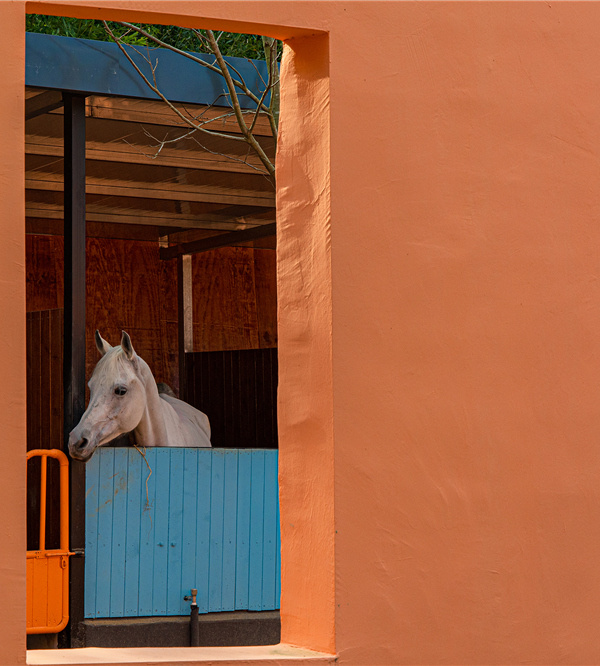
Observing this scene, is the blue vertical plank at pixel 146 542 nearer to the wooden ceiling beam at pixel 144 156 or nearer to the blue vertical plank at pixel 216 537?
the blue vertical plank at pixel 216 537

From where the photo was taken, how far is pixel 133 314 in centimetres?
1112

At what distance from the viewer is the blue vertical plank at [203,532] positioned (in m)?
6.73

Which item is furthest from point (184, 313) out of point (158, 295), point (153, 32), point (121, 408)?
point (121, 408)

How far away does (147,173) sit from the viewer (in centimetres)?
861

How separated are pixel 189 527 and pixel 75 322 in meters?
1.45

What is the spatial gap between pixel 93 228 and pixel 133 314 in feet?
3.30

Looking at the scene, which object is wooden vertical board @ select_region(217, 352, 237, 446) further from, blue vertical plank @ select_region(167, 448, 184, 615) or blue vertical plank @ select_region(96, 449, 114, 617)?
blue vertical plank @ select_region(96, 449, 114, 617)

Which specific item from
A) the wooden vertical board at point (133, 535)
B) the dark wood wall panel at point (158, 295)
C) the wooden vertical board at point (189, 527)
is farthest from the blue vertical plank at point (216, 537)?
the dark wood wall panel at point (158, 295)

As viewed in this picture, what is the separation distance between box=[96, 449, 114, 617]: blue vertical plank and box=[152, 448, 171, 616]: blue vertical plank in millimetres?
289

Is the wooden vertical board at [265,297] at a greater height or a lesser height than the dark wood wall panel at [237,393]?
greater

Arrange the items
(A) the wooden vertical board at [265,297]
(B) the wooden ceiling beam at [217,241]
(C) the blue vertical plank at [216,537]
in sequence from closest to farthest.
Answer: (C) the blue vertical plank at [216,537]
(B) the wooden ceiling beam at [217,241]
(A) the wooden vertical board at [265,297]

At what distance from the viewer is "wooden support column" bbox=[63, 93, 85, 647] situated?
6391 millimetres

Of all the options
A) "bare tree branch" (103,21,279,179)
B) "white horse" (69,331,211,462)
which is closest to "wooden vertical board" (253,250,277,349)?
"white horse" (69,331,211,462)

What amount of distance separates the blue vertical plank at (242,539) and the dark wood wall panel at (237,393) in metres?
3.06
